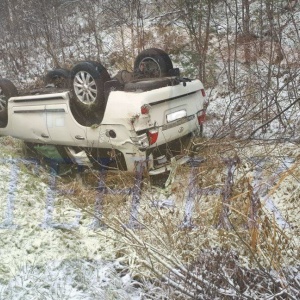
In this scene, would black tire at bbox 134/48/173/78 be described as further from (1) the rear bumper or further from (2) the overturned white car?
(1) the rear bumper

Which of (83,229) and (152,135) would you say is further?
(152,135)

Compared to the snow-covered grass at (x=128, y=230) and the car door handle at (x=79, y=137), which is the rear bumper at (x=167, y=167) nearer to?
the snow-covered grass at (x=128, y=230)

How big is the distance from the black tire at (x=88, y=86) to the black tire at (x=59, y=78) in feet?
3.46

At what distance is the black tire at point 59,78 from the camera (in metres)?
6.10

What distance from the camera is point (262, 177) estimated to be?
14.9 ft

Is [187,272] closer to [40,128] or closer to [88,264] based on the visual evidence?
[88,264]

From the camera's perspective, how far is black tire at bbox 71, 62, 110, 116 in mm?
4840

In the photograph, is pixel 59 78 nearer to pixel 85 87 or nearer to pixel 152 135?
pixel 85 87

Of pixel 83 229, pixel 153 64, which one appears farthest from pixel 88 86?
pixel 83 229

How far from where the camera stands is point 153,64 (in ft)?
18.8

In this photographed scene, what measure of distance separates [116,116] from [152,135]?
48 centimetres

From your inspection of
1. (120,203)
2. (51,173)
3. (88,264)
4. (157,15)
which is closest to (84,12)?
(157,15)

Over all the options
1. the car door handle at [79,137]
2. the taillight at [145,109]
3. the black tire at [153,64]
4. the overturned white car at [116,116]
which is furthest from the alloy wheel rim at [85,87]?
the black tire at [153,64]

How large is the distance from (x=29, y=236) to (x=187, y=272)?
1.59m
